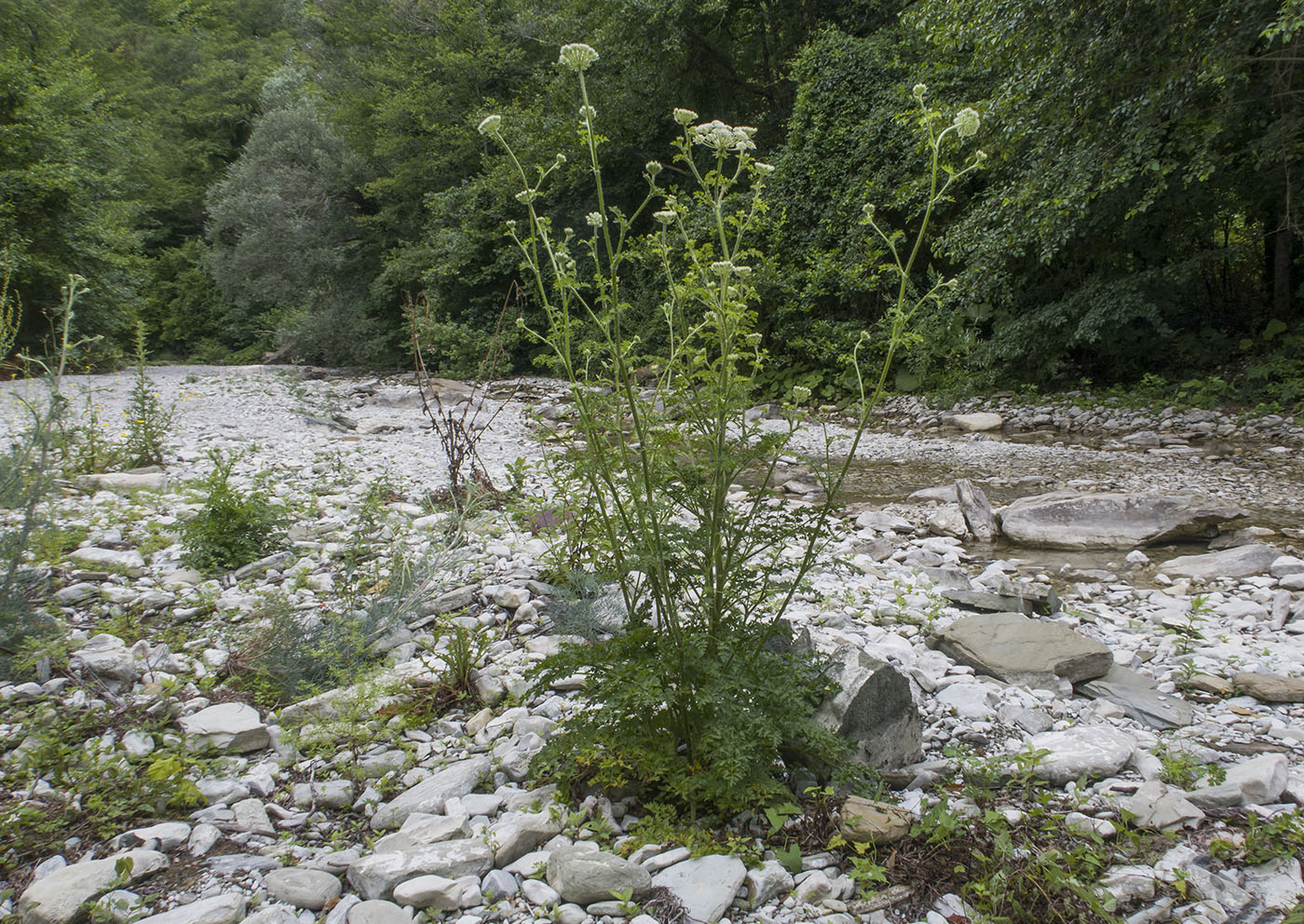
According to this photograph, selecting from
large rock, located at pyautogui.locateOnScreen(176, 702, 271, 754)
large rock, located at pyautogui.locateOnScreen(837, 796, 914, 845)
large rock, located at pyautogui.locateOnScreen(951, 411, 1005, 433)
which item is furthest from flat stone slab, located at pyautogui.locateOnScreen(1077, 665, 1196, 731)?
large rock, located at pyautogui.locateOnScreen(951, 411, 1005, 433)

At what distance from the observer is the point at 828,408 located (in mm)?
11039

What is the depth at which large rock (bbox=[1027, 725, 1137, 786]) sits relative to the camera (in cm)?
215

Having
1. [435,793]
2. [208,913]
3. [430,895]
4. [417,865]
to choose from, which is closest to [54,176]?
[435,793]

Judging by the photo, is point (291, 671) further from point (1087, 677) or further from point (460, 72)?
point (460, 72)

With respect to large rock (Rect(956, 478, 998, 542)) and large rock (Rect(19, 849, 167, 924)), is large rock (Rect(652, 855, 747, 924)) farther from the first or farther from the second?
large rock (Rect(956, 478, 998, 542))

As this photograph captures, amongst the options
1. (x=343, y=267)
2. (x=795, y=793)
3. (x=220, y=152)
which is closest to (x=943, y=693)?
(x=795, y=793)

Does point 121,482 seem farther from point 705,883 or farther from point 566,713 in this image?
point 705,883

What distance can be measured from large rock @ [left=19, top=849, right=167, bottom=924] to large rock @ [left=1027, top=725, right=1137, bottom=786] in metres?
2.32

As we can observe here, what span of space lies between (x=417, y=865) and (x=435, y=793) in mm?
355

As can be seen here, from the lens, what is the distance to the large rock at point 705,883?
1693mm

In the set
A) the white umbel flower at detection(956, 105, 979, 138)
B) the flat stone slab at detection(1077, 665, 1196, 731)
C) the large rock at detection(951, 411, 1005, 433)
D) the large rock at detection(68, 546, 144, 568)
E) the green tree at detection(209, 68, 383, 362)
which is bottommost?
the flat stone slab at detection(1077, 665, 1196, 731)

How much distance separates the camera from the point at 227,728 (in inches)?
95.7

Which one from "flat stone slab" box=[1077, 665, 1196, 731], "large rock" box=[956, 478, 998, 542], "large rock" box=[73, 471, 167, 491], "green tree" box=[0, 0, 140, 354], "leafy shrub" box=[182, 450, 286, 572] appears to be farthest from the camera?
"green tree" box=[0, 0, 140, 354]

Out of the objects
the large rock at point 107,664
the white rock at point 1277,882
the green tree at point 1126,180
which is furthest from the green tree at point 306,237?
the white rock at point 1277,882
